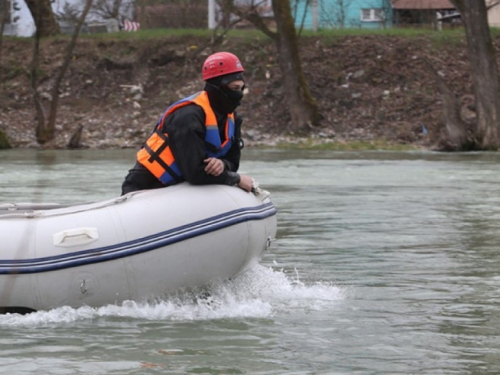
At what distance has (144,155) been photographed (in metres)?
6.99

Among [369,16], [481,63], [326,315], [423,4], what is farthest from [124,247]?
[369,16]

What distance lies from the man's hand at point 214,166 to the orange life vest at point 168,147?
15 cm

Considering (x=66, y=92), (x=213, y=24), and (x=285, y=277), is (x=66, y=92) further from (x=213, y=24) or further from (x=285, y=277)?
(x=285, y=277)

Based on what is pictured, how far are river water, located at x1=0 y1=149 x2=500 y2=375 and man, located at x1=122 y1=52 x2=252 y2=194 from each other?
2.18ft

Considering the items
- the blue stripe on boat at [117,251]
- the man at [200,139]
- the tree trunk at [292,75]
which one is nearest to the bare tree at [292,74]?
the tree trunk at [292,75]

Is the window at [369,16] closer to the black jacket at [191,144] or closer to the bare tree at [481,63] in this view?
the bare tree at [481,63]

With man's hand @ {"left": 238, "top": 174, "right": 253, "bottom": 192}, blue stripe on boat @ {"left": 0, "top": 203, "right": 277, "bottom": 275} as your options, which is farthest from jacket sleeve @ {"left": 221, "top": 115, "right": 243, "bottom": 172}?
blue stripe on boat @ {"left": 0, "top": 203, "right": 277, "bottom": 275}

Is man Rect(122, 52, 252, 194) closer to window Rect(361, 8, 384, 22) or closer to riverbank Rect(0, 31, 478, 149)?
riverbank Rect(0, 31, 478, 149)

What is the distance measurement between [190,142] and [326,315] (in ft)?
4.06

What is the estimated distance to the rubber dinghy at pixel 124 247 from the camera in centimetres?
640

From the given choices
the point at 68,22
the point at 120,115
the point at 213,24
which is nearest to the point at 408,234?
the point at 120,115

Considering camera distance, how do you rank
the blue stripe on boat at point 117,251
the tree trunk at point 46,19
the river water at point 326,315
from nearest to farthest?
1. the river water at point 326,315
2. the blue stripe on boat at point 117,251
3. the tree trunk at point 46,19

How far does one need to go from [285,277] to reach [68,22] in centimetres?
2926

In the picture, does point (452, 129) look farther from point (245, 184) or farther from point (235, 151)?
point (245, 184)
